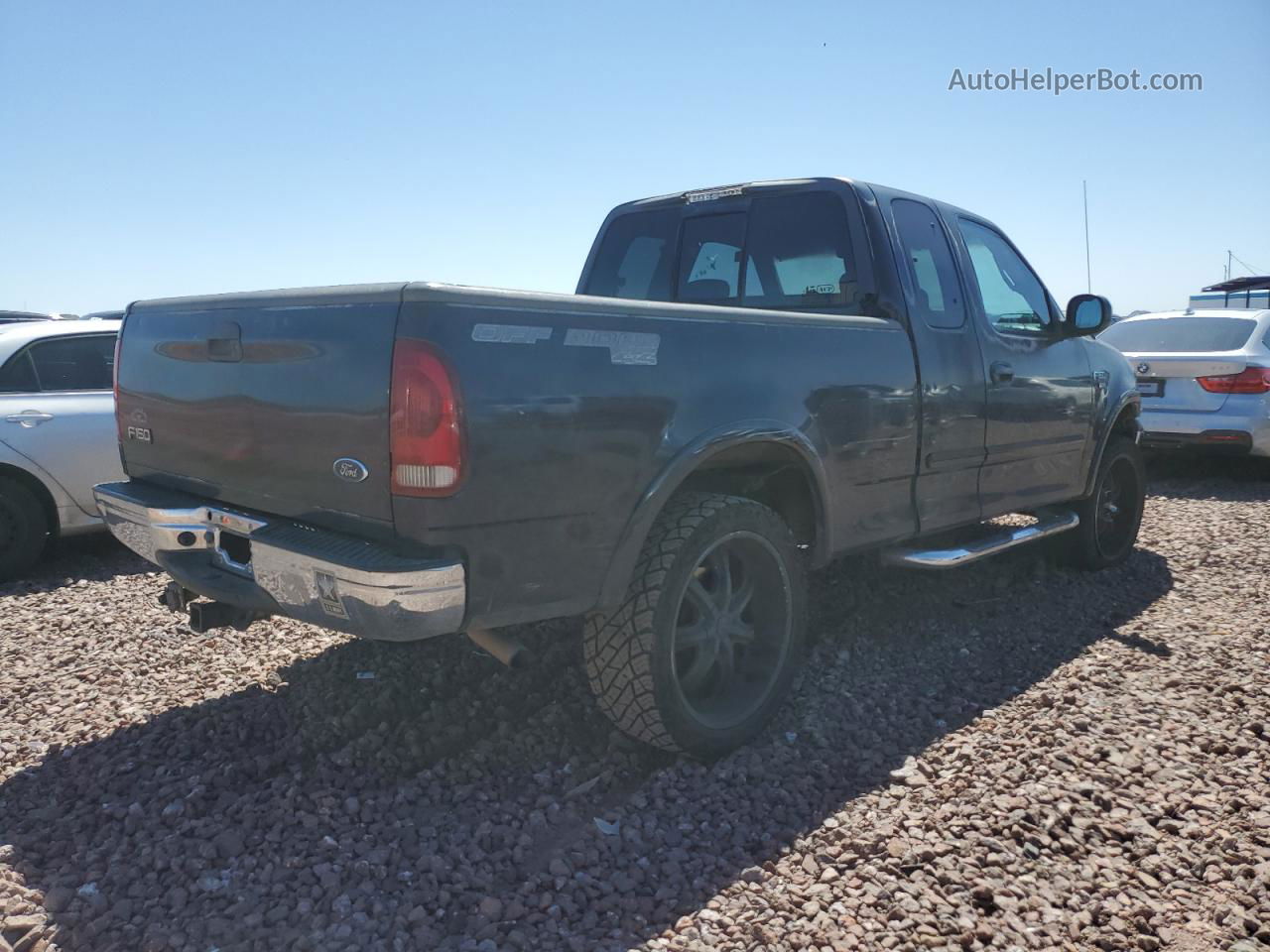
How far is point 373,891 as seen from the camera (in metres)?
2.50

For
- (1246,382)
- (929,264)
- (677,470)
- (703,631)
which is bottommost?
(703,631)

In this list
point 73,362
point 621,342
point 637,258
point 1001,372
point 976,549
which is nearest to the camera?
point 621,342

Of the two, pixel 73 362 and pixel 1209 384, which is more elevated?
pixel 73 362

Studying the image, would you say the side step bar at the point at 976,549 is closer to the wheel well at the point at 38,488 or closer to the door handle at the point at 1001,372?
the door handle at the point at 1001,372

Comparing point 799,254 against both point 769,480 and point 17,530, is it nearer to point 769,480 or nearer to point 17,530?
point 769,480

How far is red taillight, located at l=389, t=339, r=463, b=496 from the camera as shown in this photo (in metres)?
2.42

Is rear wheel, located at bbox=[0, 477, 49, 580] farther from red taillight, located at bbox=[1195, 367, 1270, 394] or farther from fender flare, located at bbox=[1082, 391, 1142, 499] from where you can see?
red taillight, located at bbox=[1195, 367, 1270, 394]

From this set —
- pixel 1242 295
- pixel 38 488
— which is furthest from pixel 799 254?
pixel 1242 295

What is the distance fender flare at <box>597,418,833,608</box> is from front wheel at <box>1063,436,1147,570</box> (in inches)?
111

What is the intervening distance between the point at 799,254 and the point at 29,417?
4436 millimetres

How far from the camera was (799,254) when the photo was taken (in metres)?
4.23

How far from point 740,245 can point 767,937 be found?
3.01m

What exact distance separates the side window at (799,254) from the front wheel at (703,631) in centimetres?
124

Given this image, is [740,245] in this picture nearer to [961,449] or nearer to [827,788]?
[961,449]
